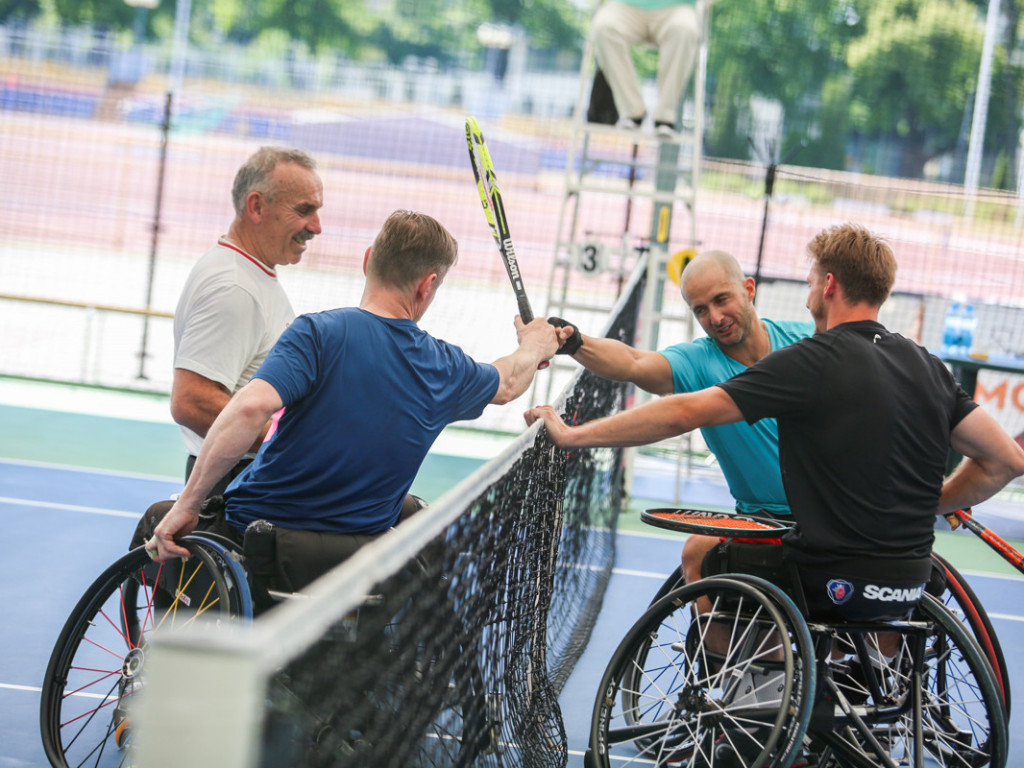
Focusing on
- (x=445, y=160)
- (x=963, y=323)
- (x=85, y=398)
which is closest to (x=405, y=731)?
(x=963, y=323)

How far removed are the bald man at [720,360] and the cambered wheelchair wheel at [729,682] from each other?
1.21 ft

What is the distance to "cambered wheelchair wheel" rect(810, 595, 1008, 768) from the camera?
8.45 feet

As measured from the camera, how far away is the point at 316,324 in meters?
2.42

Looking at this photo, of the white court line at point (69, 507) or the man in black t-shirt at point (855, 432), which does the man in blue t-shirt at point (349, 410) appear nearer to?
the man in black t-shirt at point (855, 432)

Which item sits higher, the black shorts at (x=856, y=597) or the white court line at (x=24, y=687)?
the black shorts at (x=856, y=597)

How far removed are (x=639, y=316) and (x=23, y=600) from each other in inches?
159

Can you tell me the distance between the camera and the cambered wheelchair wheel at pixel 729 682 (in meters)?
2.33

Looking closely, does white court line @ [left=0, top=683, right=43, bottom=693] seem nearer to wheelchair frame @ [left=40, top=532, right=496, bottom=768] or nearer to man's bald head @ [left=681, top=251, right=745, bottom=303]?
wheelchair frame @ [left=40, top=532, right=496, bottom=768]

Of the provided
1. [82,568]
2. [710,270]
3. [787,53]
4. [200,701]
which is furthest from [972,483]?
[787,53]

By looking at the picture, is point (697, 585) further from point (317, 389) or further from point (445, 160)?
point (445, 160)

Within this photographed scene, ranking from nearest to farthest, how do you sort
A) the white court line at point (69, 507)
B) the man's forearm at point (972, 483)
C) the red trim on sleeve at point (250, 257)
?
the man's forearm at point (972, 483), the red trim on sleeve at point (250, 257), the white court line at point (69, 507)

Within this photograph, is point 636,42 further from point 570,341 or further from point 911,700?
point 911,700

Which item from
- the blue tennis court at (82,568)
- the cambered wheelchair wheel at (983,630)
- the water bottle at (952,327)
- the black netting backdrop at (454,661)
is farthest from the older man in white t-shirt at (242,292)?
the water bottle at (952,327)

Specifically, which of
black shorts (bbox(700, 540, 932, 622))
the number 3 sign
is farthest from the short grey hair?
the number 3 sign
